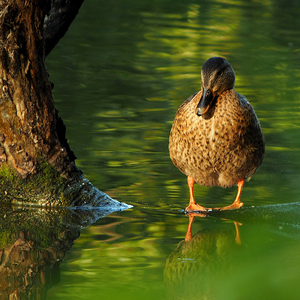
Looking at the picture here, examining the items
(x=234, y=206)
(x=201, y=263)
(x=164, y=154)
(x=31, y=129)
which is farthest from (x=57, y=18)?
(x=201, y=263)

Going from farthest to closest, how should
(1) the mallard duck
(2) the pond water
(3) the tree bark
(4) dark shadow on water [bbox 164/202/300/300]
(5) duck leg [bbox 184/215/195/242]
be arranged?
(3) the tree bark, (1) the mallard duck, (5) duck leg [bbox 184/215/195/242], (2) the pond water, (4) dark shadow on water [bbox 164/202/300/300]

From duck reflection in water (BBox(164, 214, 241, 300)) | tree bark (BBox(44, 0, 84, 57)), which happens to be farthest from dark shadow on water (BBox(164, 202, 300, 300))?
tree bark (BBox(44, 0, 84, 57))

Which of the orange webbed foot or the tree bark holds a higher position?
the tree bark

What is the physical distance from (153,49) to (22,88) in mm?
8496

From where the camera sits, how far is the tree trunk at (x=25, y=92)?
4.37 m

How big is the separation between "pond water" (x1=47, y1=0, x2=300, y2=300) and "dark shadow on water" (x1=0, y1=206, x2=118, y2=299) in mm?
93

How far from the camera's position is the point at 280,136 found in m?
7.16

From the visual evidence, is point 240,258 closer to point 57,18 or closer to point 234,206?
point 234,206

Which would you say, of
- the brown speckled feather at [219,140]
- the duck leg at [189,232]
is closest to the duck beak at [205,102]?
the brown speckled feather at [219,140]

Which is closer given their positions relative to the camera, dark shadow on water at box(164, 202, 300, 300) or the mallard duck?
dark shadow on water at box(164, 202, 300, 300)

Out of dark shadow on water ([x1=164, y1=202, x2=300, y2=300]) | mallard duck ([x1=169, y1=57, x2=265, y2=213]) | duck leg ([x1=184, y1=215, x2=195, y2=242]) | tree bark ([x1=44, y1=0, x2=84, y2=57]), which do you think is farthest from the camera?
tree bark ([x1=44, y1=0, x2=84, y2=57])

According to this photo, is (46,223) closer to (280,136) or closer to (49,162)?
(49,162)

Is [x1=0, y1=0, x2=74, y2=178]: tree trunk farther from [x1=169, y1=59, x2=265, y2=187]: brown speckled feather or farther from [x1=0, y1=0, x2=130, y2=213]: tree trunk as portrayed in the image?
[x1=169, y1=59, x2=265, y2=187]: brown speckled feather

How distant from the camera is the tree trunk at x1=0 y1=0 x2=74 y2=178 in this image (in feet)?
14.3
